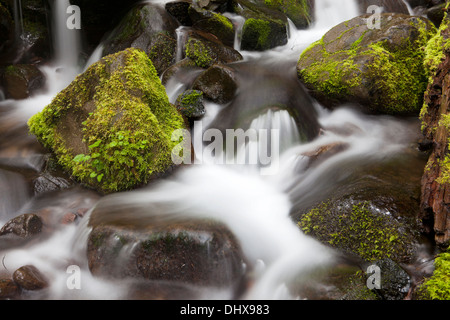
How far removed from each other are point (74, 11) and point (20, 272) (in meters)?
7.57

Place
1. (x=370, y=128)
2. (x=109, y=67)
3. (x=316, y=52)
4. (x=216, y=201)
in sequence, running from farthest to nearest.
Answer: (x=316, y=52)
(x=370, y=128)
(x=109, y=67)
(x=216, y=201)

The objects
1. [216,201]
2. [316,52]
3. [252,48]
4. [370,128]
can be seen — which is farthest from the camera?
[252,48]

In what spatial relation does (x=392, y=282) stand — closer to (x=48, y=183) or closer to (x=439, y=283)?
(x=439, y=283)

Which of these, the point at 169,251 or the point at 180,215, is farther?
the point at 180,215

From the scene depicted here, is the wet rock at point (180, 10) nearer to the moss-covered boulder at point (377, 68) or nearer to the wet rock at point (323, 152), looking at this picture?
the moss-covered boulder at point (377, 68)

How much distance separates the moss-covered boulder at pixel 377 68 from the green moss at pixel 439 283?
3388 mm

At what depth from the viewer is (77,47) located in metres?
8.89

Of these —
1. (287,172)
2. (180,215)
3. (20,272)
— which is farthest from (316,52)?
(20,272)

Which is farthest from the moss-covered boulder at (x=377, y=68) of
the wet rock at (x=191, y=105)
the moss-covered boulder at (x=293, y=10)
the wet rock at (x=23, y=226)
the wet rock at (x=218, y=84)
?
the wet rock at (x=23, y=226)

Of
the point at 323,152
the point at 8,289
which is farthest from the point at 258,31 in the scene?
the point at 8,289

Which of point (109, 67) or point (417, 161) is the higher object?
point (109, 67)

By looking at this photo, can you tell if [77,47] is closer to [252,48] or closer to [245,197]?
[252,48]

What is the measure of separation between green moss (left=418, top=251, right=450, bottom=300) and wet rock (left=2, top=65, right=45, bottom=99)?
838 cm

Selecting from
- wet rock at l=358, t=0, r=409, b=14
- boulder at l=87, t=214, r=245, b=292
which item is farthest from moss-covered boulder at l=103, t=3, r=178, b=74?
wet rock at l=358, t=0, r=409, b=14
